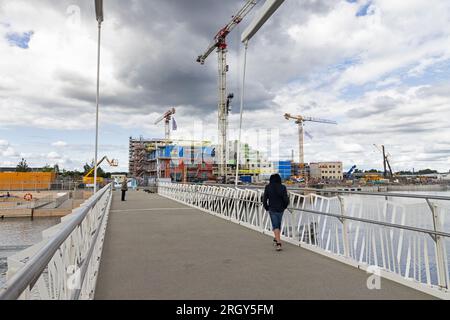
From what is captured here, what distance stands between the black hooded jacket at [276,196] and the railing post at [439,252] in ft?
8.99

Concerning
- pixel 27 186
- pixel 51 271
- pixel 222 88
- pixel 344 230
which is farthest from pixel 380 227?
pixel 222 88

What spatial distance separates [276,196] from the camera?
658cm

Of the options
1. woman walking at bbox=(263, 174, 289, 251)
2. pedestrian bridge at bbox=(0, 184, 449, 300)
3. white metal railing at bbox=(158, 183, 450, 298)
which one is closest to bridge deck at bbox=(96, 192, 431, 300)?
pedestrian bridge at bbox=(0, 184, 449, 300)

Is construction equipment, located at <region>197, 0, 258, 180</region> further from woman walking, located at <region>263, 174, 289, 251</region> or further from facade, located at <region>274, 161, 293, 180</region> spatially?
woman walking, located at <region>263, 174, 289, 251</region>

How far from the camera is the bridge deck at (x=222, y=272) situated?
3893 mm

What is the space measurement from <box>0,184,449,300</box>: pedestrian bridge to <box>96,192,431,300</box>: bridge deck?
0.04ft

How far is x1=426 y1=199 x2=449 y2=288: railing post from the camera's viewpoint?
399 centimetres

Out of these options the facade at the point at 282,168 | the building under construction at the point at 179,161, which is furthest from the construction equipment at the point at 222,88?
the facade at the point at 282,168
